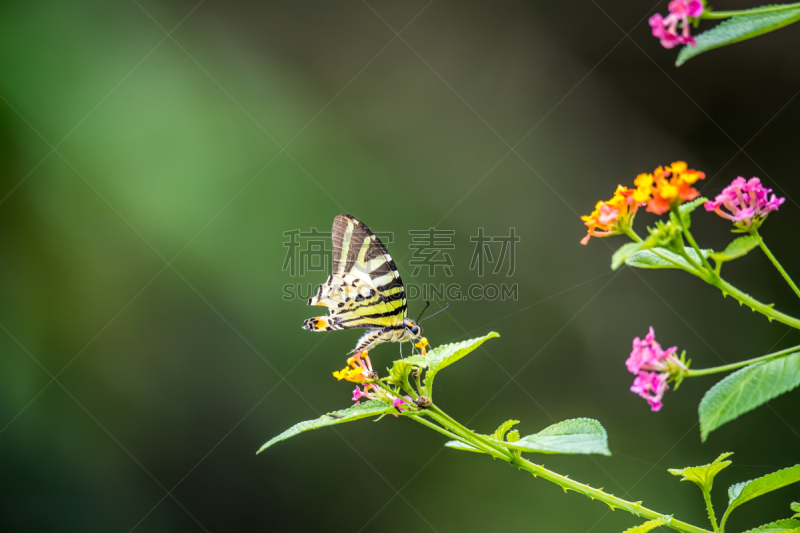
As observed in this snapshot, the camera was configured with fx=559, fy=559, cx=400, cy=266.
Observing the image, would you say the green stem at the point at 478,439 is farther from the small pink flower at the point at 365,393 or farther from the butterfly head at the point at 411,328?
the butterfly head at the point at 411,328

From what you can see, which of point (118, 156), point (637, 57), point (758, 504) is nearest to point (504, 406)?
point (758, 504)

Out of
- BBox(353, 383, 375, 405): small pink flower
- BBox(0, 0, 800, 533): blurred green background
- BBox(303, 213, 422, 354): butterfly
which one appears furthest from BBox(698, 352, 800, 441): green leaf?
BBox(0, 0, 800, 533): blurred green background

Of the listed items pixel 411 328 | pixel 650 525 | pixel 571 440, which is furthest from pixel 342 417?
pixel 411 328

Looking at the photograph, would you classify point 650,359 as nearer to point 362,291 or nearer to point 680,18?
point 680,18

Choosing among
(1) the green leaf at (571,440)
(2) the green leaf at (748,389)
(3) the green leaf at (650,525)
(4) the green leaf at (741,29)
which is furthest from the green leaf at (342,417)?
(4) the green leaf at (741,29)

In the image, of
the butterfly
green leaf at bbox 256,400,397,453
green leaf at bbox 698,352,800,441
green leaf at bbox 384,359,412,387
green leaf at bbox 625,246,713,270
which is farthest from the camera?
the butterfly

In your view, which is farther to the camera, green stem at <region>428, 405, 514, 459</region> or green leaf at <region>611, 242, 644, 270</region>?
green stem at <region>428, 405, 514, 459</region>

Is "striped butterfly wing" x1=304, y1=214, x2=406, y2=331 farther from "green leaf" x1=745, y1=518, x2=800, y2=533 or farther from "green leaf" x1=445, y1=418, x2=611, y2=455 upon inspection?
"green leaf" x1=745, y1=518, x2=800, y2=533
